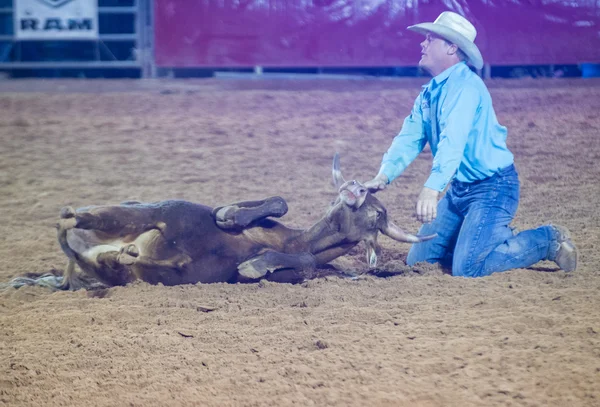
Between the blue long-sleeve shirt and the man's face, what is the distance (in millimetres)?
64

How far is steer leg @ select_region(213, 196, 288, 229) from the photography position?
4723mm

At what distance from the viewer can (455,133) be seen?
15.1 feet

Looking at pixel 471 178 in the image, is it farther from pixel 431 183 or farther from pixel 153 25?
pixel 153 25

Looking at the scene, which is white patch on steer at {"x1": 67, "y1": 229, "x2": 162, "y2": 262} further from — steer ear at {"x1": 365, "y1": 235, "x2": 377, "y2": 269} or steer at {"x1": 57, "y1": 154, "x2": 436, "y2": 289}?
steer ear at {"x1": 365, "y1": 235, "x2": 377, "y2": 269}

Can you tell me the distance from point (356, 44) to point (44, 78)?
18.4 ft

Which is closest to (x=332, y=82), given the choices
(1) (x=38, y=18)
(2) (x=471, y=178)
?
(1) (x=38, y=18)

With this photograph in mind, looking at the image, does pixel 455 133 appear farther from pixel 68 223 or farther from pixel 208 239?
pixel 68 223

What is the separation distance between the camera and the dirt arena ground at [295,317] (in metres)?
3.27

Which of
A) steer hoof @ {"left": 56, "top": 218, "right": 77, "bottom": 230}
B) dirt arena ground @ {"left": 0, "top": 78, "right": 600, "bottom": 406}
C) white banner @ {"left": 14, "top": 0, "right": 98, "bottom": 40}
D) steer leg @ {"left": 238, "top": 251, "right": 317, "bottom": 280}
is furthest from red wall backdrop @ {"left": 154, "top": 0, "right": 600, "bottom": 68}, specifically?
steer hoof @ {"left": 56, "top": 218, "right": 77, "bottom": 230}

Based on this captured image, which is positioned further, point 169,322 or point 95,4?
point 95,4

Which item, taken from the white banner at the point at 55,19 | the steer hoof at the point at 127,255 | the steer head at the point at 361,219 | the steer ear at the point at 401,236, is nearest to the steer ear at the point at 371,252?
the steer head at the point at 361,219

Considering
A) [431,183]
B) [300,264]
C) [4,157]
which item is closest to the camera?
[431,183]

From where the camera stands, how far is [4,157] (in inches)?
346

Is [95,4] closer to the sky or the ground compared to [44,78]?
closer to the sky
